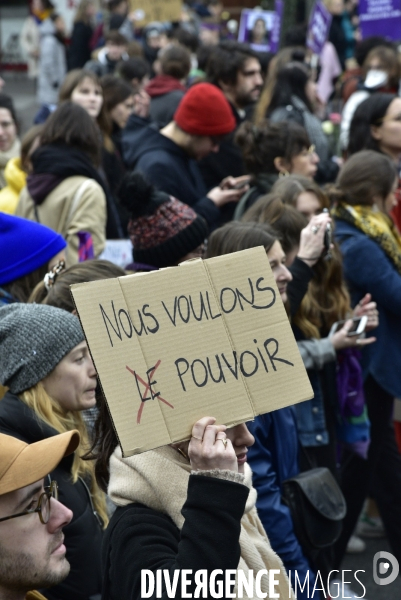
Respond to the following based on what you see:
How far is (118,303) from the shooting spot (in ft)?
6.32

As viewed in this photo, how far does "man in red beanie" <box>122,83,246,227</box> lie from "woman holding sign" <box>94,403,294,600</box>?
301cm

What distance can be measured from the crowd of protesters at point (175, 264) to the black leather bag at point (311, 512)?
0.9 inches

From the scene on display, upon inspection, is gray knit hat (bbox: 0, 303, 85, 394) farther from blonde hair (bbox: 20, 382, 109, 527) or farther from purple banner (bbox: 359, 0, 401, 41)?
purple banner (bbox: 359, 0, 401, 41)

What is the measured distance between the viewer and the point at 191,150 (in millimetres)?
5305

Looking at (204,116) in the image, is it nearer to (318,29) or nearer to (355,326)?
(355,326)

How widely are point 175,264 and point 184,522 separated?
2.04 metres

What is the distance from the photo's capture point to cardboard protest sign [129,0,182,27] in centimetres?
1105

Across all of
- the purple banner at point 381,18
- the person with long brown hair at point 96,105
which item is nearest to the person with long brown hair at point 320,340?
the person with long brown hair at point 96,105

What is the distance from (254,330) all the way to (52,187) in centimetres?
291

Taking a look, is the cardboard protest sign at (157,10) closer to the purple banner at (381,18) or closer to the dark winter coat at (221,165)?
the purple banner at (381,18)

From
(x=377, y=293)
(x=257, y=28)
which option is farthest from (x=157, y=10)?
(x=377, y=293)

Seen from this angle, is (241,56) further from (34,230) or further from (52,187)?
(34,230)

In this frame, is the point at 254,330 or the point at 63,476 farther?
the point at 63,476

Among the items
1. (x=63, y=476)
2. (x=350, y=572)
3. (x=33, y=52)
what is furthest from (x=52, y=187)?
(x=33, y=52)
